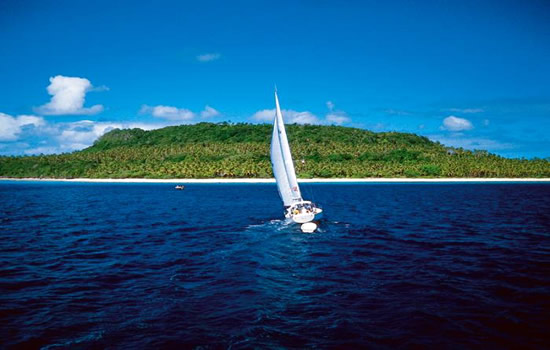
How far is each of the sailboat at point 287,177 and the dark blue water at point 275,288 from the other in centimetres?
180

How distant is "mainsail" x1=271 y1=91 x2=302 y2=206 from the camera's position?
4184 cm

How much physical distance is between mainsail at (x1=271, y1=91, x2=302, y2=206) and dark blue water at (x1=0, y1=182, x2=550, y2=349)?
14.0ft

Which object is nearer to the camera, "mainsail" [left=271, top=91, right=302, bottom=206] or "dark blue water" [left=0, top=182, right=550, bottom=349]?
"dark blue water" [left=0, top=182, right=550, bottom=349]

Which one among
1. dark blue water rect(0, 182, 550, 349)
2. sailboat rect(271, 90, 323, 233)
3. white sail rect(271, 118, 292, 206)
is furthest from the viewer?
white sail rect(271, 118, 292, 206)

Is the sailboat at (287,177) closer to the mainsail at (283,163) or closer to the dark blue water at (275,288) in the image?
the mainsail at (283,163)

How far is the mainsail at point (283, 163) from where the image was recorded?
4184cm

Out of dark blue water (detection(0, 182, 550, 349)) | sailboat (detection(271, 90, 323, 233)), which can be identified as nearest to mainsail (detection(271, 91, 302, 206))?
sailboat (detection(271, 90, 323, 233))

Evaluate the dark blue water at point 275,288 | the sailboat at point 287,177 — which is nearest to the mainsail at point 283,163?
the sailboat at point 287,177

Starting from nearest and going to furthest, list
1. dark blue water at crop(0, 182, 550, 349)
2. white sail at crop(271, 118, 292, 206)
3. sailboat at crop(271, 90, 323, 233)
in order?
dark blue water at crop(0, 182, 550, 349) < sailboat at crop(271, 90, 323, 233) < white sail at crop(271, 118, 292, 206)

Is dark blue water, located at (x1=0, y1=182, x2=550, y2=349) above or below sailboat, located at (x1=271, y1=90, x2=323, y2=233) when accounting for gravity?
below

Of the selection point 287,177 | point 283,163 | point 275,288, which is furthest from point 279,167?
point 275,288

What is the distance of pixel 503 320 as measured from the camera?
17875 millimetres

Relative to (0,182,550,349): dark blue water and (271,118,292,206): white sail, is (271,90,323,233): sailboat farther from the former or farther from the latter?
(0,182,550,349): dark blue water

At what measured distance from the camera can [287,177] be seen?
43719 millimetres
